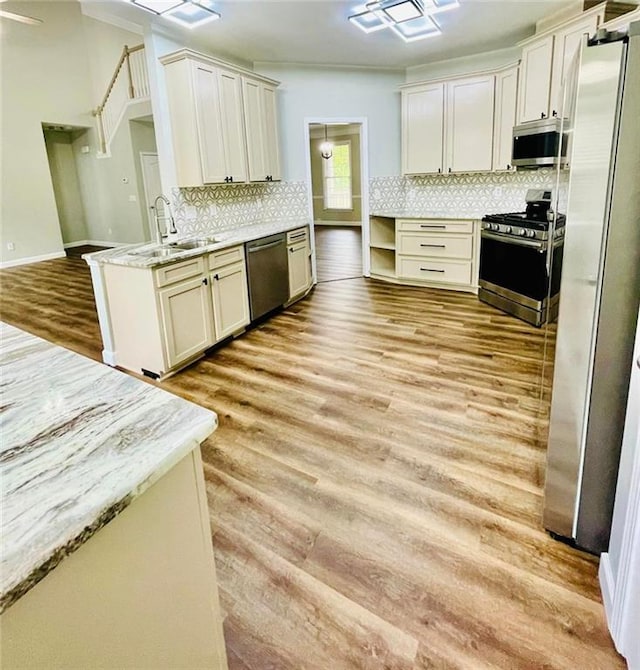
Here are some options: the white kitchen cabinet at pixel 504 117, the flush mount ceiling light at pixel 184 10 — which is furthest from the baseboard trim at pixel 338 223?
the flush mount ceiling light at pixel 184 10

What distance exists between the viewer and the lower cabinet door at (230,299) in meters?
3.65

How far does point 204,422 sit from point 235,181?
4.06m

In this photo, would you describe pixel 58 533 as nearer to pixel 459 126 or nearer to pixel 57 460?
pixel 57 460

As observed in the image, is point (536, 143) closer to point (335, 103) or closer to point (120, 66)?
point (335, 103)

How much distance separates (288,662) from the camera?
4.25ft

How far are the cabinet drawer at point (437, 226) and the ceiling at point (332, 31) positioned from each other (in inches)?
73.8

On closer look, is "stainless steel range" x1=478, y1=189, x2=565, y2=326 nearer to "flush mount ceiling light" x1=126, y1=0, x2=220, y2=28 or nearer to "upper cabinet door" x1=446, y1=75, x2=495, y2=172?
"upper cabinet door" x1=446, y1=75, x2=495, y2=172

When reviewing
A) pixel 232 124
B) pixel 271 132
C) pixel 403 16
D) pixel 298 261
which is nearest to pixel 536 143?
pixel 403 16

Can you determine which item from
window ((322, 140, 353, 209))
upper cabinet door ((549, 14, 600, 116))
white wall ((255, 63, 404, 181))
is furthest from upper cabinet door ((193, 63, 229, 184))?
window ((322, 140, 353, 209))

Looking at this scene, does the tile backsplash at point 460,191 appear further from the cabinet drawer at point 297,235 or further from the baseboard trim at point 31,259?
the baseboard trim at point 31,259

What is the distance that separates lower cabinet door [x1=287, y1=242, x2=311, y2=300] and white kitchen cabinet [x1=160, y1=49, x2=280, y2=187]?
0.90 m

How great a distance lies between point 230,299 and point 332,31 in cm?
285

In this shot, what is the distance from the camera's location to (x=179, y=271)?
3.19m

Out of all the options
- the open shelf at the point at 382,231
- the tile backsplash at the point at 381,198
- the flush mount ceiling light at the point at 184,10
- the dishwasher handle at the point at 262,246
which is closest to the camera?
the flush mount ceiling light at the point at 184,10
